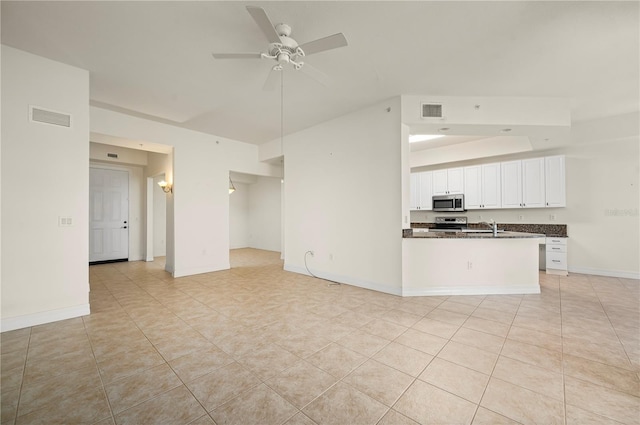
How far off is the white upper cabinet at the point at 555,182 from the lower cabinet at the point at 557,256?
0.77 metres

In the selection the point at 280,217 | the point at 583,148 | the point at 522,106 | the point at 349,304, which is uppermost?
the point at 522,106

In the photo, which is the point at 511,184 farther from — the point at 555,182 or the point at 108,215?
the point at 108,215

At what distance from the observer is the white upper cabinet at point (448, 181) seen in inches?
266

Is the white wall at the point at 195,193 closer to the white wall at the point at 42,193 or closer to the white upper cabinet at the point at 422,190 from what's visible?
the white wall at the point at 42,193

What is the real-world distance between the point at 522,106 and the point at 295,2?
380 cm

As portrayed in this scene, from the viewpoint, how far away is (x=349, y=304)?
364 centimetres

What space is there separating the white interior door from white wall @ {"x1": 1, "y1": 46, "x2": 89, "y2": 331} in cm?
420

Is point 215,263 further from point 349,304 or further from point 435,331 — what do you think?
point 435,331

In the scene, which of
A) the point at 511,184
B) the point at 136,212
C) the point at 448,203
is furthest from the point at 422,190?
the point at 136,212

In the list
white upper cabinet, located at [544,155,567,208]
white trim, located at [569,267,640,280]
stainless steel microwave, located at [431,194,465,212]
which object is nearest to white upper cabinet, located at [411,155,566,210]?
white upper cabinet, located at [544,155,567,208]

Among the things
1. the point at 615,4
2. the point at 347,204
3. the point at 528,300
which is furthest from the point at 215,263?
the point at 615,4

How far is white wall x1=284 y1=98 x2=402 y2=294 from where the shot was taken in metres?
4.14

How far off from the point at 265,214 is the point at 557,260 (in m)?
8.10

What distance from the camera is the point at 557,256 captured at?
17.8ft
